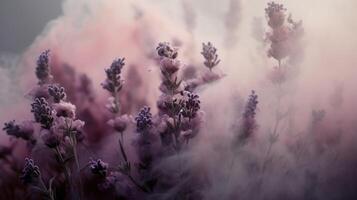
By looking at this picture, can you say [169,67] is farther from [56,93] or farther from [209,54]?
[56,93]

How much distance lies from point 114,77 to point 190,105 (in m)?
0.22

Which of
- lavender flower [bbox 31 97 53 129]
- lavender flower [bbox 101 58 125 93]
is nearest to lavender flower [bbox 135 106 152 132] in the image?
lavender flower [bbox 101 58 125 93]

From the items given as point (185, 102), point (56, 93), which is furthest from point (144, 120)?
point (56, 93)

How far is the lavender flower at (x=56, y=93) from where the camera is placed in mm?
1390

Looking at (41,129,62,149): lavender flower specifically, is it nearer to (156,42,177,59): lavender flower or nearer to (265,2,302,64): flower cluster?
(156,42,177,59): lavender flower

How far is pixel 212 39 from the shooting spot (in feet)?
5.06

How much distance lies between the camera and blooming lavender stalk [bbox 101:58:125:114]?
143 cm

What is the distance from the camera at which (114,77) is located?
144cm

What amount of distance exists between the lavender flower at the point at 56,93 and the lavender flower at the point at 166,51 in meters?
0.28

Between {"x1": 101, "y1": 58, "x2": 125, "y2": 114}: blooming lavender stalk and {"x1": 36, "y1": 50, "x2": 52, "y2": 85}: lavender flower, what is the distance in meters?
0.15

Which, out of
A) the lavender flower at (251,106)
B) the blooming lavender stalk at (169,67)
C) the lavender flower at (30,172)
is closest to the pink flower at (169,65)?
the blooming lavender stalk at (169,67)

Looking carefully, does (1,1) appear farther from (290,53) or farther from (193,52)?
(290,53)

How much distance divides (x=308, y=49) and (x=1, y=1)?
909 millimetres

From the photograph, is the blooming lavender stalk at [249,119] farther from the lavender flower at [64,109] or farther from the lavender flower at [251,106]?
the lavender flower at [64,109]
